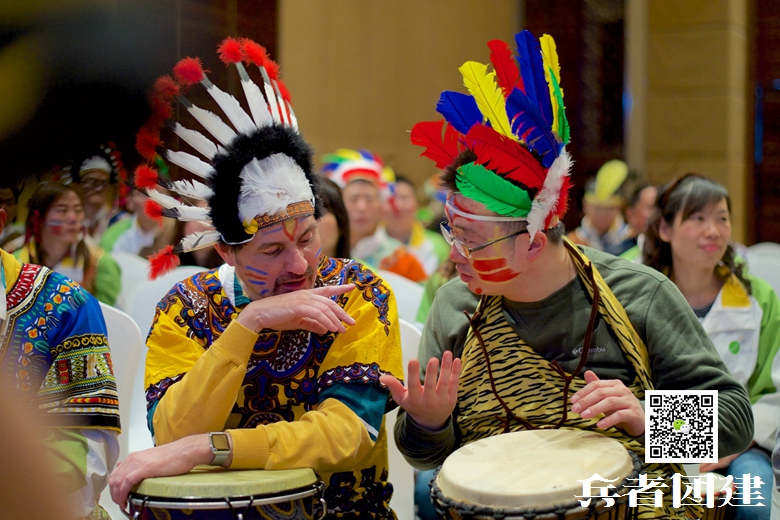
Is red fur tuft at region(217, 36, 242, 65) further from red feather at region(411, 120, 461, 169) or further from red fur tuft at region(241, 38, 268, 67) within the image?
red feather at region(411, 120, 461, 169)

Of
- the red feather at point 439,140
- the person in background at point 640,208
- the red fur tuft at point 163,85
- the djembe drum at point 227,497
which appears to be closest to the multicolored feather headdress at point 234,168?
the red fur tuft at point 163,85

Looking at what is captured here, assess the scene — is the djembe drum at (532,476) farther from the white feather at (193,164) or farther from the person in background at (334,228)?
the person in background at (334,228)

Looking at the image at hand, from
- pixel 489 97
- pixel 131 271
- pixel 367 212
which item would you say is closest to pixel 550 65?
pixel 489 97

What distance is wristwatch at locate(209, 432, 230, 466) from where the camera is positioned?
6.33 feet

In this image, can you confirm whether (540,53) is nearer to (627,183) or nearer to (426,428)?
(426,428)

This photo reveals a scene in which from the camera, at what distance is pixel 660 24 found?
9.82 metres

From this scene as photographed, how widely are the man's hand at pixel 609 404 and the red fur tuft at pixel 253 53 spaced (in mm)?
1180

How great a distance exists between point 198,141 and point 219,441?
30.2 inches

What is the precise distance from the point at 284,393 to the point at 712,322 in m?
1.73

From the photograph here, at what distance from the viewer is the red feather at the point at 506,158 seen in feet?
7.20

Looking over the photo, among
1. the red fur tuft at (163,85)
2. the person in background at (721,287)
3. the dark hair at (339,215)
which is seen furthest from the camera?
the dark hair at (339,215)

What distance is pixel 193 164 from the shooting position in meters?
2.23

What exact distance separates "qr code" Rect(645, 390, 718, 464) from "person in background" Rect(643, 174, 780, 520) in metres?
0.85

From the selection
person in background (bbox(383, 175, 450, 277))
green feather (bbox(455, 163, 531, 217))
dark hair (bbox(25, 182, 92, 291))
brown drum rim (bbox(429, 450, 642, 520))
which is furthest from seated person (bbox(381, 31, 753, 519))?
person in background (bbox(383, 175, 450, 277))
